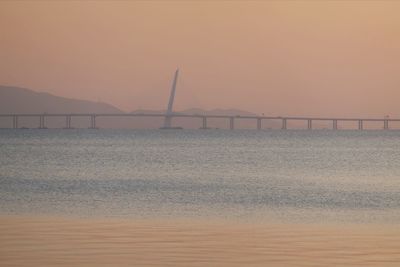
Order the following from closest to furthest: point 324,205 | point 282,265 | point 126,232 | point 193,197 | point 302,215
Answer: point 282,265 < point 126,232 < point 302,215 < point 324,205 < point 193,197

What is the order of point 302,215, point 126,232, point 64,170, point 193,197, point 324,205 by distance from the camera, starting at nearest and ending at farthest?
point 126,232 < point 302,215 < point 324,205 < point 193,197 < point 64,170

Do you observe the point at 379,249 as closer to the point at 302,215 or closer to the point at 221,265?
the point at 221,265

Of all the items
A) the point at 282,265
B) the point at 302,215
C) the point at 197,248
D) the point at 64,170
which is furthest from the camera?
the point at 64,170

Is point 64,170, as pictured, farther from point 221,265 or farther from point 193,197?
point 221,265

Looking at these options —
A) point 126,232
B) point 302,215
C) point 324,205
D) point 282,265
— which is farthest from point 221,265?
point 324,205

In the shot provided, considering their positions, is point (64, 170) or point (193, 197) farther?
point (64, 170)

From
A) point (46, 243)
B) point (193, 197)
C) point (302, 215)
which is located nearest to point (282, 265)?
point (46, 243)

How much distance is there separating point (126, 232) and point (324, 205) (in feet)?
30.3

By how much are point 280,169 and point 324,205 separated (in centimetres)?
2234

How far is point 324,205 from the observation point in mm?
26953

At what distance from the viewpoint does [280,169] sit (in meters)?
49.3

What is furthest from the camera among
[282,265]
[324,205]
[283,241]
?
[324,205]

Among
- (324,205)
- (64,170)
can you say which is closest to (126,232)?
(324,205)

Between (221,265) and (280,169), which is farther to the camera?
(280,169)
